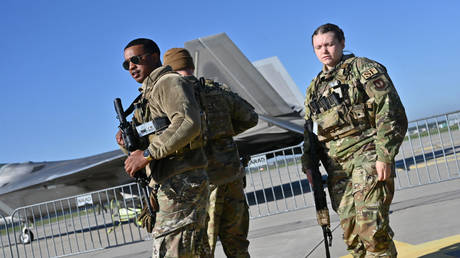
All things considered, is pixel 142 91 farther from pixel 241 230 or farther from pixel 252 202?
pixel 252 202

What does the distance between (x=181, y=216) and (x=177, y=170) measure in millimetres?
281

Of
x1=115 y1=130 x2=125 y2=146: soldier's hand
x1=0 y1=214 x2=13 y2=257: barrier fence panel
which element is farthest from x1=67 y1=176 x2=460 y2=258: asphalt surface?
x1=115 y1=130 x2=125 y2=146: soldier's hand

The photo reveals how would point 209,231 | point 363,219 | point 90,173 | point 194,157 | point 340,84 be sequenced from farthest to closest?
point 90,173
point 209,231
point 340,84
point 363,219
point 194,157

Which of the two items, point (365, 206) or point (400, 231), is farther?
point (400, 231)

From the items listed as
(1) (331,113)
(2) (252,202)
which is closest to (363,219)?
(1) (331,113)

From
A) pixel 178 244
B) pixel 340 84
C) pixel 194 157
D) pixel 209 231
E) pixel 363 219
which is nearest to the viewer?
pixel 178 244

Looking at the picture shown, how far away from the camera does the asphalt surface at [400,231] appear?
451 centimetres

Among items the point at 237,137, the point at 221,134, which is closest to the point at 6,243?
the point at 237,137

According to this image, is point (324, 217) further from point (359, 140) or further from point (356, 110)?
point (356, 110)

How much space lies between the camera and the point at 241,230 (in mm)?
3732

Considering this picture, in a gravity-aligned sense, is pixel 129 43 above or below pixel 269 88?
below

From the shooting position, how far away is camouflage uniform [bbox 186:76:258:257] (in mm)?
3684

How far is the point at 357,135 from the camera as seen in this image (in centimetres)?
333

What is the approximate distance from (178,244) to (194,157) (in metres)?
0.54
